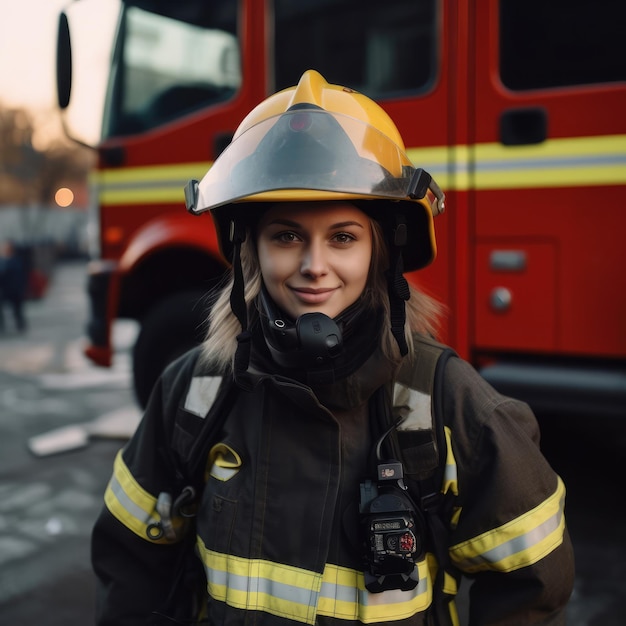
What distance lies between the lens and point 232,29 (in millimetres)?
3787

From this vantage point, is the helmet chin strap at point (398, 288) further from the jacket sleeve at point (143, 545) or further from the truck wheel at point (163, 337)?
the truck wheel at point (163, 337)

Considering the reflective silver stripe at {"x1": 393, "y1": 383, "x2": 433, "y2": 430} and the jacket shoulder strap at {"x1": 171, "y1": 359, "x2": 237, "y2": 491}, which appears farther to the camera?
the jacket shoulder strap at {"x1": 171, "y1": 359, "x2": 237, "y2": 491}

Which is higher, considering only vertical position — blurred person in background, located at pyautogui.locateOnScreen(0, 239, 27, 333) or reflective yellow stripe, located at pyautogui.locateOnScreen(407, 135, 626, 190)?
reflective yellow stripe, located at pyautogui.locateOnScreen(407, 135, 626, 190)

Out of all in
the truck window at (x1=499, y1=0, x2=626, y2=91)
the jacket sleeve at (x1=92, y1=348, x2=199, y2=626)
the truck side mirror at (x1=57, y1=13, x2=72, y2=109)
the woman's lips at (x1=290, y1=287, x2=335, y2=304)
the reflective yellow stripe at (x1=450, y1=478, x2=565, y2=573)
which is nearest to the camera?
the reflective yellow stripe at (x1=450, y1=478, x2=565, y2=573)

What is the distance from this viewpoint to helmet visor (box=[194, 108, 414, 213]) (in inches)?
56.0

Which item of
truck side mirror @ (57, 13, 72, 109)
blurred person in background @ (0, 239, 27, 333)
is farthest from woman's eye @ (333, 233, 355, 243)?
blurred person in background @ (0, 239, 27, 333)

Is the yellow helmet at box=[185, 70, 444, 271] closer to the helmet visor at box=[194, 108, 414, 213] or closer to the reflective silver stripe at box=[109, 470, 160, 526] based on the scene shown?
Result: the helmet visor at box=[194, 108, 414, 213]

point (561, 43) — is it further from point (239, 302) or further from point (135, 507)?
point (135, 507)

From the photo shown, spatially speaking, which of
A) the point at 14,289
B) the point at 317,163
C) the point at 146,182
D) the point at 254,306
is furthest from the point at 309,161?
the point at 14,289

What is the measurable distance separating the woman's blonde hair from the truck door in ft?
5.28

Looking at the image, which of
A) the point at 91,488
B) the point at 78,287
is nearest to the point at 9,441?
the point at 91,488

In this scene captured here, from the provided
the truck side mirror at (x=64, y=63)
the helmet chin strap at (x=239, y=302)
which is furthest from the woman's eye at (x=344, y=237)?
the truck side mirror at (x=64, y=63)

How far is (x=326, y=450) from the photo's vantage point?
4.64 feet

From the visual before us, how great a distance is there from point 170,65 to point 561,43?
2.02 metres
